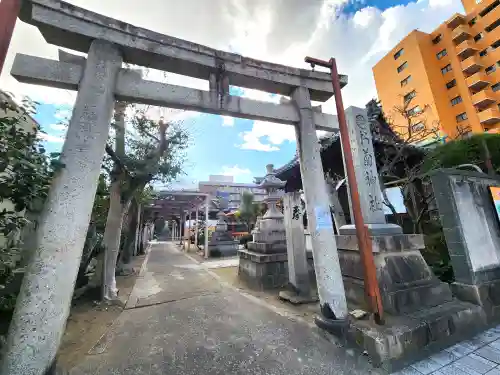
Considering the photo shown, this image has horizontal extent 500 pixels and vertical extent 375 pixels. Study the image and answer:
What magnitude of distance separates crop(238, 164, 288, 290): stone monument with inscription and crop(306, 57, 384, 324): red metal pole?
12.3 ft

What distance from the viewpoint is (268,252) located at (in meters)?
7.29

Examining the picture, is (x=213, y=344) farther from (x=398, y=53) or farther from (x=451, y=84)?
(x=398, y=53)

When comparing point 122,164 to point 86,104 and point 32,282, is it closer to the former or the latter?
point 86,104

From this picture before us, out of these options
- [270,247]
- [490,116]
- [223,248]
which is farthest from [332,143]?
[490,116]

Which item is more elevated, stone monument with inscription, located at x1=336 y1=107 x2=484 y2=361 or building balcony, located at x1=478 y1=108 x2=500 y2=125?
building balcony, located at x1=478 y1=108 x2=500 y2=125

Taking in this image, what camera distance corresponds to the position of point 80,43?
325cm

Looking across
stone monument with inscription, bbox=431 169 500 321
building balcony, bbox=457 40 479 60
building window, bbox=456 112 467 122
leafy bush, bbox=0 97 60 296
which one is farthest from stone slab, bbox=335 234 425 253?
building balcony, bbox=457 40 479 60

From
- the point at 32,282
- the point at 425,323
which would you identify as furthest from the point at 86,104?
the point at 425,323

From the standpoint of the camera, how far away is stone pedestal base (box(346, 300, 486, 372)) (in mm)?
2912

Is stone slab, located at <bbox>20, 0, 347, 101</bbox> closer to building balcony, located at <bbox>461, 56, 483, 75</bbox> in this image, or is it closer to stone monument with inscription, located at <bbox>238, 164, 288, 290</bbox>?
stone monument with inscription, located at <bbox>238, 164, 288, 290</bbox>

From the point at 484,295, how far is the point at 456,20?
1623 inches

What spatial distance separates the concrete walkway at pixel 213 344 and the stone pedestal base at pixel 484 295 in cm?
290

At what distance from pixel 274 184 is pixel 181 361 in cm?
571

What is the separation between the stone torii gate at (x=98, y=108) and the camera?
247 centimetres
